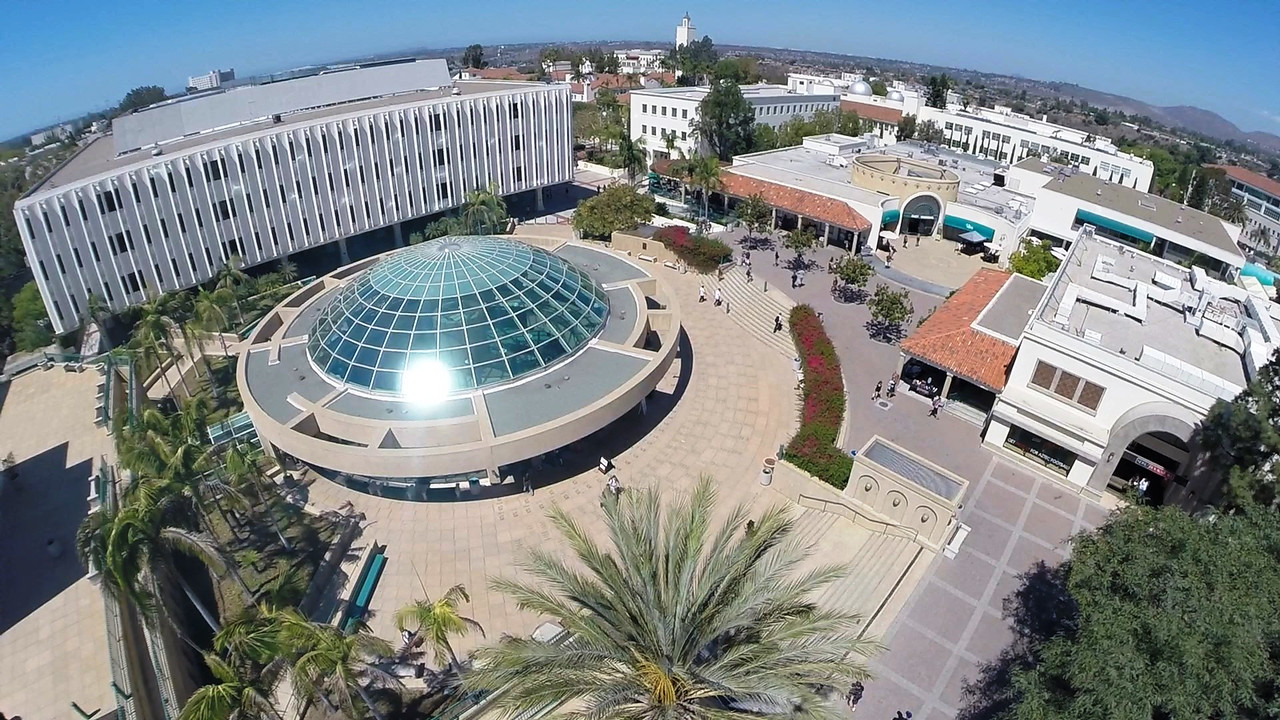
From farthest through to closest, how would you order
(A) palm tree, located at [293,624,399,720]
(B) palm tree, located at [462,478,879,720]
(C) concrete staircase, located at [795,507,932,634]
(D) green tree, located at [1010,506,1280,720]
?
(C) concrete staircase, located at [795,507,932,634], (A) palm tree, located at [293,624,399,720], (B) palm tree, located at [462,478,879,720], (D) green tree, located at [1010,506,1280,720]

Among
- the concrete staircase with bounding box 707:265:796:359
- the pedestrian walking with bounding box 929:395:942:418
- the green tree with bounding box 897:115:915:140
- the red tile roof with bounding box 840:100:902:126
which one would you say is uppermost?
the red tile roof with bounding box 840:100:902:126

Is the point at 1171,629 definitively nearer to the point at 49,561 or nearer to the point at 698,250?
the point at 49,561

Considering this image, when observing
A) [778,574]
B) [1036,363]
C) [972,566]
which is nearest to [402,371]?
[778,574]

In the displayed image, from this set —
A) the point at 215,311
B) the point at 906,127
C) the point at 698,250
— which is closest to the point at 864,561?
the point at 698,250

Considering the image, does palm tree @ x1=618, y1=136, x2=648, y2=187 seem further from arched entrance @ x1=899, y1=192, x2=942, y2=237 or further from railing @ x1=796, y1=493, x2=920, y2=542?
railing @ x1=796, y1=493, x2=920, y2=542

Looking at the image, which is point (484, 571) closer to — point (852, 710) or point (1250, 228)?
point (852, 710)

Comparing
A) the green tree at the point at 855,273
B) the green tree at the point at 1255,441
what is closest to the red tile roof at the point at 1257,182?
the green tree at the point at 855,273

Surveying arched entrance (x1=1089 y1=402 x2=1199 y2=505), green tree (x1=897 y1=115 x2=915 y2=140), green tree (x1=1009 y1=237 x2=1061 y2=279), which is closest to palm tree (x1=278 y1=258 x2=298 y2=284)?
arched entrance (x1=1089 y1=402 x2=1199 y2=505)
